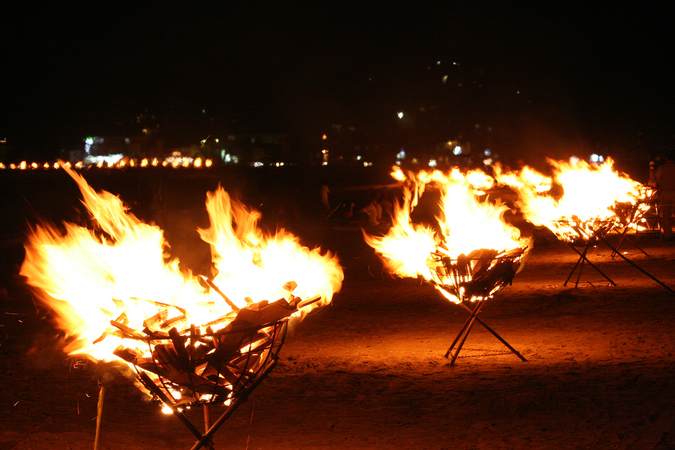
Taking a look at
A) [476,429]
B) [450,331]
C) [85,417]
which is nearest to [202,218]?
[450,331]

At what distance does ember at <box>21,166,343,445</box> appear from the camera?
106 inches

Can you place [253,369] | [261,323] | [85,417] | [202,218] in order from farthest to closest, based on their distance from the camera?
1. [202,218]
2. [85,417]
3. [253,369]
4. [261,323]

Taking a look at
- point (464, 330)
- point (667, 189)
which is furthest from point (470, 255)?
point (667, 189)

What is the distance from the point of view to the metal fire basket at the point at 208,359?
2.65 m

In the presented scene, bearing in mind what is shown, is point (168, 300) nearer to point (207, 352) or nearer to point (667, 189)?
point (207, 352)

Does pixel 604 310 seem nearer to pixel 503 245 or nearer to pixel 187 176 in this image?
pixel 503 245

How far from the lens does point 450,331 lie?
7352mm

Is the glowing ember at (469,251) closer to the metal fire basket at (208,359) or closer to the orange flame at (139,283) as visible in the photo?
the orange flame at (139,283)

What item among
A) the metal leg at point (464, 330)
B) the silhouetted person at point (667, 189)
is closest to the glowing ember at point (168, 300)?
the metal leg at point (464, 330)

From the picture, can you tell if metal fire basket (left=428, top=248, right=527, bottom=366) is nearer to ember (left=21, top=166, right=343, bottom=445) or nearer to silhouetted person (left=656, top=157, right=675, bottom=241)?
ember (left=21, top=166, right=343, bottom=445)

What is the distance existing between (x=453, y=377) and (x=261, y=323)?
321cm

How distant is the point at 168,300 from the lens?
3.47 metres

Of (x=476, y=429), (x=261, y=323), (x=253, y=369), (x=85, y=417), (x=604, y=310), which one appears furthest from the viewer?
(x=604, y=310)

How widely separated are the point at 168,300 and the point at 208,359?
0.93m
